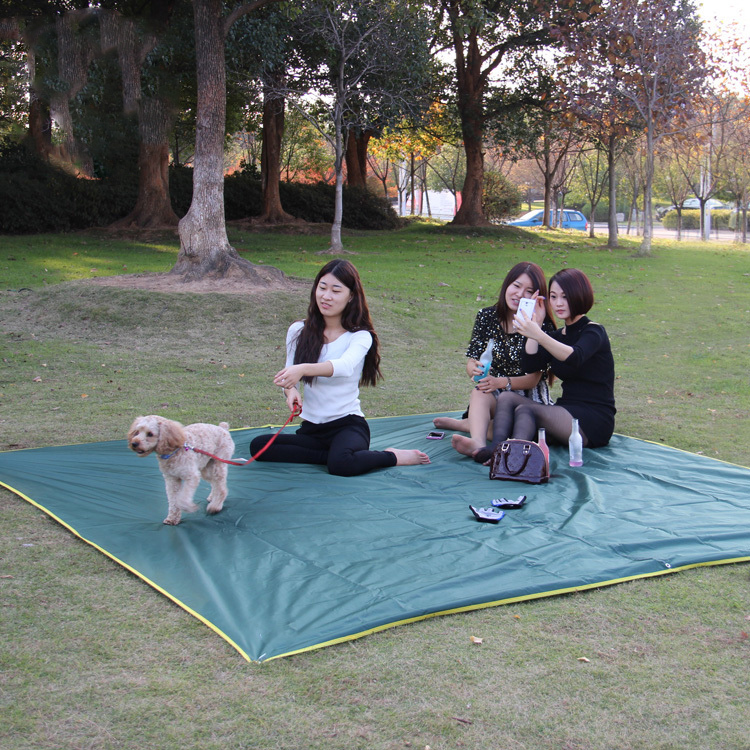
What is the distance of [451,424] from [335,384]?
1.36 m

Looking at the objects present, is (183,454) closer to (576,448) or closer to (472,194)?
(576,448)

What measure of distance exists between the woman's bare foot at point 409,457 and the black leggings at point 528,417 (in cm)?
50

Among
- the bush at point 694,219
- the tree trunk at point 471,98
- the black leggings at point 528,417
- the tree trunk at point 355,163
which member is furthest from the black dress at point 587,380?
the bush at point 694,219

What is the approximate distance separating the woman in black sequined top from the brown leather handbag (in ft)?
1.40

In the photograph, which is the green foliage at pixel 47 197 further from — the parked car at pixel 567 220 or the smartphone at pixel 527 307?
the parked car at pixel 567 220

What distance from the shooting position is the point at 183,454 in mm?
4043

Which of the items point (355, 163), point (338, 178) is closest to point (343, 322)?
point (338, 178)

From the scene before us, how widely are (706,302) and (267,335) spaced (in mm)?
8997

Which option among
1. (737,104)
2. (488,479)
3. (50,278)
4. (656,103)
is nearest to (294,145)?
(737,104)

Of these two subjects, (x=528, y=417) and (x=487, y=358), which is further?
(x=487, y=358)

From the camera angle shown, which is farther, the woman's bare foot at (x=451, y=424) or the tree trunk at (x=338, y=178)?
the tree trunk at (x=338, y=178)

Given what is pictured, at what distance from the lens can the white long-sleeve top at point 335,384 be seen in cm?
510

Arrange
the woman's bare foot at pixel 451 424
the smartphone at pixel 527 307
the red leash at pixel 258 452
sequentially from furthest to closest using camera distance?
the woman's bare foot at pixel 451 424 < the smartphone at pixel 527 307 < the red leash at pixel 258 452

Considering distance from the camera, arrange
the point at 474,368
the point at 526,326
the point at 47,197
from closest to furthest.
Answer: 1. the point at 526,326
2. the point at 474,368
3. the point at 47,197
